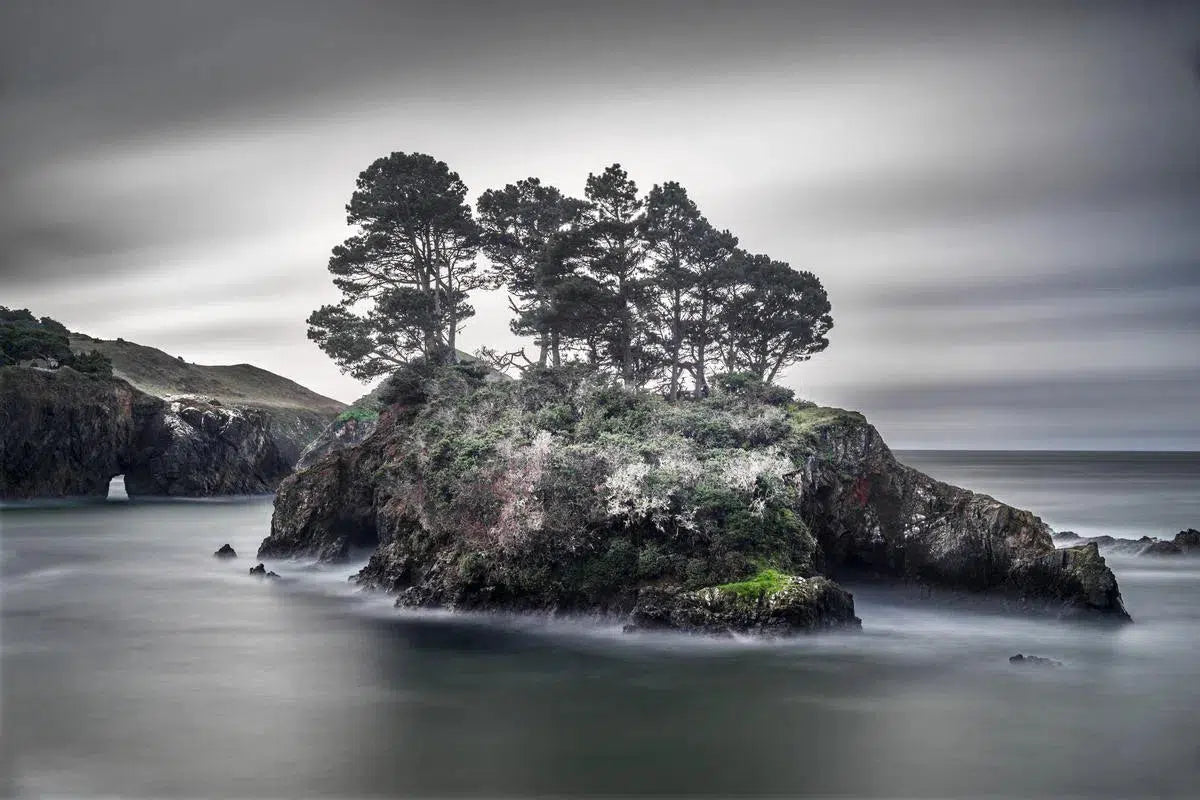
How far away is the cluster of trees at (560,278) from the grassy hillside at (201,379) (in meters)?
65.7

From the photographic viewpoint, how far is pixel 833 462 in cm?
3023

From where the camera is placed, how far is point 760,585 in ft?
72.8

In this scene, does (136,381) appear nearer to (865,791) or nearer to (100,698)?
Result: (100,698)

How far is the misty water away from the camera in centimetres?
1437

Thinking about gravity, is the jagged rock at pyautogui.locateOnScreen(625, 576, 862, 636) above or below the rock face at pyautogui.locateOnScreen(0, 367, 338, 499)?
below

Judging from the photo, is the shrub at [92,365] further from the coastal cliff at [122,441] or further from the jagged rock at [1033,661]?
the jagged rock at [1033,661]

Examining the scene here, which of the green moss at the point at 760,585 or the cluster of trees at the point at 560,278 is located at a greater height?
the cluster of trees at the point at 560,278

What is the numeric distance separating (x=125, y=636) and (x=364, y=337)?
21.0 metres

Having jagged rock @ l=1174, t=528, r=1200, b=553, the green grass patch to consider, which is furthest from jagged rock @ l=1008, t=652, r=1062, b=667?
the green grass patch

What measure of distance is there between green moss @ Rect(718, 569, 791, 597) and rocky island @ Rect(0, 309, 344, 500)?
60.4 metres

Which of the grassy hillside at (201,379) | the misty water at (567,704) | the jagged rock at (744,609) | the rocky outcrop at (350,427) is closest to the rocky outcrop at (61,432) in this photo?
the rocky outcrop at (350,427)

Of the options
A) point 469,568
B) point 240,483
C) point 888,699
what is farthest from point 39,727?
point 240,483

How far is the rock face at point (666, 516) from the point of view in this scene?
76.8 ft

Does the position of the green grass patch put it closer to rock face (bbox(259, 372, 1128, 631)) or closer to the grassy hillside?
rock face (bbox(259, 372, 1128, 631))
